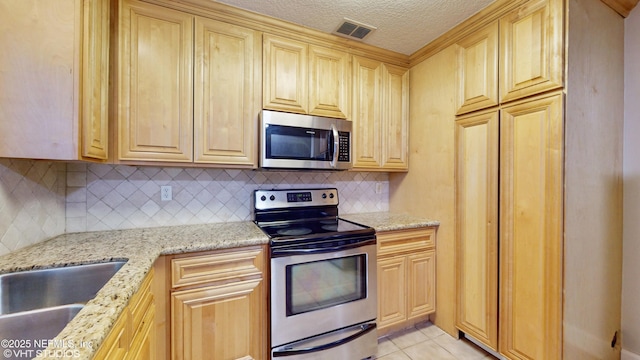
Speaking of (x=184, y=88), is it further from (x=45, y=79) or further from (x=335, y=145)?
(x=335, y=145)

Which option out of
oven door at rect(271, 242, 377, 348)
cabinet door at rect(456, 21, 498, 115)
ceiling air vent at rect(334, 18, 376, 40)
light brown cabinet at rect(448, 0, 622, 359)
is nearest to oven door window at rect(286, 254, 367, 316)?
oven door at rect(271, 242, 377, 348)

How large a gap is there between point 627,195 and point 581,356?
1.08 m

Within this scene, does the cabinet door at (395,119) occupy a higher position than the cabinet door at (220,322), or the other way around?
the cabinet door at (395,119)

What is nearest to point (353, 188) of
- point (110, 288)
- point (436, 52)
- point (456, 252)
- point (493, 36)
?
point (456, 252)

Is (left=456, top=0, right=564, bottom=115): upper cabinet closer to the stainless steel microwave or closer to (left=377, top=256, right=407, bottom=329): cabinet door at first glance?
the stainless steel microwave

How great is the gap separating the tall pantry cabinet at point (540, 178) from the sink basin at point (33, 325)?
2174 millimetres

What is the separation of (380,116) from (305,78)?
75cm

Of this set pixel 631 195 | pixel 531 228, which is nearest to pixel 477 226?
pixel 531 228

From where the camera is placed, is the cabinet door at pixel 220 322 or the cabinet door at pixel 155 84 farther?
the cabinet door at pixel 155 84

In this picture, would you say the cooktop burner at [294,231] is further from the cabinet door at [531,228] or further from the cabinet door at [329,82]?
the cabinet door at [531,228]

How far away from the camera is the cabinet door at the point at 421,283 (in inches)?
79.7

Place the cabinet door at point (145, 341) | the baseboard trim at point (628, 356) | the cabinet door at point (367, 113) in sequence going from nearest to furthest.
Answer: the cabinet door at point (145, 341) < the baseboard trim at point (628, 356) < the cabinet door at point (367, 113)

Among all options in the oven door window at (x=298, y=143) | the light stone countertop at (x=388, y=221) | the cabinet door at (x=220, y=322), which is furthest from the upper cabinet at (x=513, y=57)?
the cabinet door at (x=220, y=322)

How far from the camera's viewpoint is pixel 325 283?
1.66 metres
